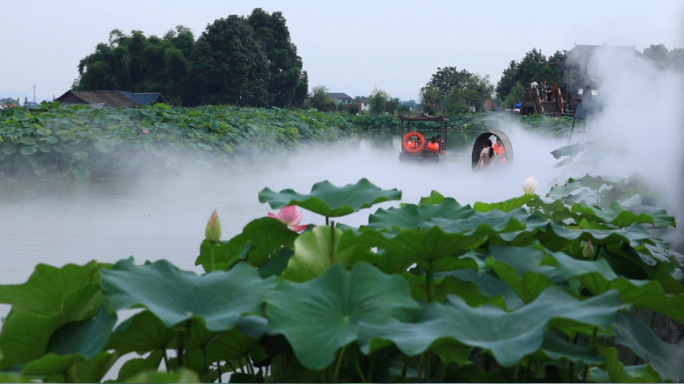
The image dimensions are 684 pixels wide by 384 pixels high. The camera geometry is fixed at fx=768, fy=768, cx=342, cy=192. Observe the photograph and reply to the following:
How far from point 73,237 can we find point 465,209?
4.95m

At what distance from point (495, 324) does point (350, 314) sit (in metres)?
0.16

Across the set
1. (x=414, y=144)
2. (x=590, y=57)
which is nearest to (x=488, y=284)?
(x=590, y=57)

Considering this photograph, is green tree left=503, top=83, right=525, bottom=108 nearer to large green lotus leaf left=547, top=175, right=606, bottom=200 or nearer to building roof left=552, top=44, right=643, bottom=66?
building roof left=552, top=44, right=643, bottom=66

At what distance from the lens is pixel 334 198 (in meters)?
1.23

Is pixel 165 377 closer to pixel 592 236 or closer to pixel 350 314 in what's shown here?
pixel 350 314

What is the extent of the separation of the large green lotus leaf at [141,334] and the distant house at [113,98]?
172 ft

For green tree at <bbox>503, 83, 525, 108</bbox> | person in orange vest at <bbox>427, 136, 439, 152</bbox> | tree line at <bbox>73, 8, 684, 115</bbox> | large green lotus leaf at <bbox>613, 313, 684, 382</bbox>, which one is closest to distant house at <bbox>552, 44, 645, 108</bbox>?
large green lotus leaf at <bbox>613, 313, 684, 382</bbox>

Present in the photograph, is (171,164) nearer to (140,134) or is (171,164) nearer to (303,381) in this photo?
(140,134)

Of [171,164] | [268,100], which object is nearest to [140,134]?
[171,164]

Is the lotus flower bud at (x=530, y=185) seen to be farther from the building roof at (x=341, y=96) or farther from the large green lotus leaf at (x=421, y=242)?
the building roof at (x=341, y=96)

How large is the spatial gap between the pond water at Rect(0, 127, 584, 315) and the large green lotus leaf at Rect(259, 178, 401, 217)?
233 cm

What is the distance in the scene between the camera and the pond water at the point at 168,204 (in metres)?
5.20

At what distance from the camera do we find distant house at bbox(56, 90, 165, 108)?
5262cm

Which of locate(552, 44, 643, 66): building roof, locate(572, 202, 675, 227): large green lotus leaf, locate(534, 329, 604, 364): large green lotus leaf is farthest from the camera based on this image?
locate(552, 44, 643, 66): building roof
